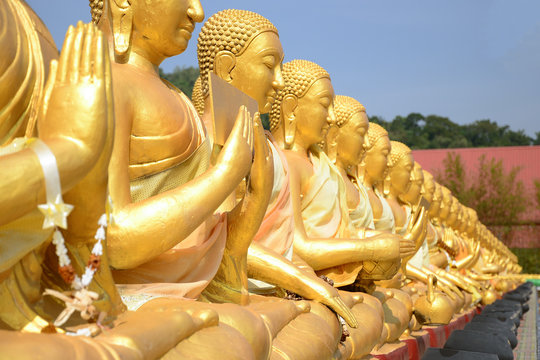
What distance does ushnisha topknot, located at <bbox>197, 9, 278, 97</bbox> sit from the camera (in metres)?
3.32

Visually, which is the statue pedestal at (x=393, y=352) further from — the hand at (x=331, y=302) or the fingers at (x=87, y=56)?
the fingers at (x=87, y=56)

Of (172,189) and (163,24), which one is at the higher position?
(163,24)

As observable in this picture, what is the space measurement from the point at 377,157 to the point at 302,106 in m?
2.63

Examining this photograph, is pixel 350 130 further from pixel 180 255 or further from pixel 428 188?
pixel 428 188

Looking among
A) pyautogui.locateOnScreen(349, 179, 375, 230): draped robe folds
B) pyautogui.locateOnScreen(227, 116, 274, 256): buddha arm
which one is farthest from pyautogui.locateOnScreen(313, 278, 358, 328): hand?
pyautogui.locateOnScreen(349, 179, 375, 230): draped robe folds

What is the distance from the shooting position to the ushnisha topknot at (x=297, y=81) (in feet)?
14.8

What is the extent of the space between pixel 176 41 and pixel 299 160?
196cm

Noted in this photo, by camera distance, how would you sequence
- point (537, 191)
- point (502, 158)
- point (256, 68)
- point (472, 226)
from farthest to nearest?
point (502, 158), point (537, 191), point (472, 226), point (256, 68)

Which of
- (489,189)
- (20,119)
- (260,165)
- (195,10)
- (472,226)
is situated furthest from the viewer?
(489,189)

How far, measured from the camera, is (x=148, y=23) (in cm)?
255

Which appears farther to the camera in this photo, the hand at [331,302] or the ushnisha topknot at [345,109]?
the ushnisha topknot at [345,109]

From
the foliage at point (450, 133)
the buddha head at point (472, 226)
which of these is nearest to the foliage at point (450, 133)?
the foliage at point (450, 133)

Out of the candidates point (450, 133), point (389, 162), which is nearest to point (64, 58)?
point (389, 162)

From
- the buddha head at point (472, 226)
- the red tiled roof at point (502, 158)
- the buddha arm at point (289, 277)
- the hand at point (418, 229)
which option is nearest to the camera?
the buddha arm at point (289, 277)
